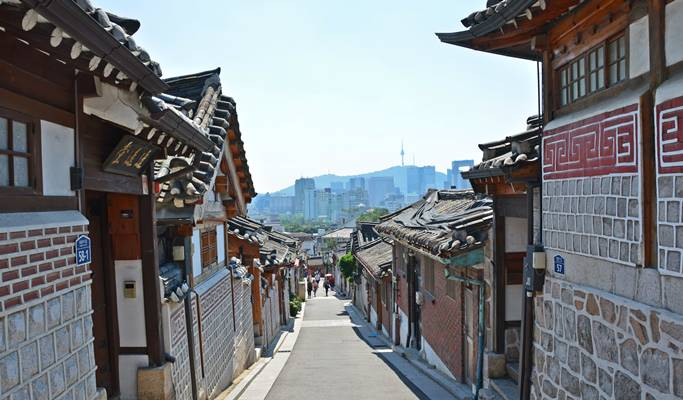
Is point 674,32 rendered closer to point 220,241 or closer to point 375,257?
point 220,241

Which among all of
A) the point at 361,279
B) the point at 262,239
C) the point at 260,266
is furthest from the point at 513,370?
the point at 361,279

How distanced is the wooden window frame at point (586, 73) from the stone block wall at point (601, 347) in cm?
216

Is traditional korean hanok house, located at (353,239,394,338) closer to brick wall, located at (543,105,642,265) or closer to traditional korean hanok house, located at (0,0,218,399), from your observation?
brick wall, located at (543,105,642,265)

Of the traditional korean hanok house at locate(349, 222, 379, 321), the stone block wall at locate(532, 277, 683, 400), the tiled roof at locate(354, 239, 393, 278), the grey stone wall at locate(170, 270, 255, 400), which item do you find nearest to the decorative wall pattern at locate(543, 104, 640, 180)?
the stone block wall at locate(532, 277, 683, 400)

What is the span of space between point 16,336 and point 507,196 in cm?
752

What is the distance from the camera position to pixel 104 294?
7.89 meters

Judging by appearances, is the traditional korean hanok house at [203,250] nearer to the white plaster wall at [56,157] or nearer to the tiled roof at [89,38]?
the white plaster wall at [56,157]

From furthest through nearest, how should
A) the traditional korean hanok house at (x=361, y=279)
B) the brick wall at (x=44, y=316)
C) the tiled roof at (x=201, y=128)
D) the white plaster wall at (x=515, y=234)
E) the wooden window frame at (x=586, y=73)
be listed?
the traditional korean hanok house at (x=361, y=279) < the white plaster wall at (x=515, y=234) < the tiled roof at (x=201, y=128) < the wooden window frame at (x=586, y=73) < the brick wall at (x=44, y=316)

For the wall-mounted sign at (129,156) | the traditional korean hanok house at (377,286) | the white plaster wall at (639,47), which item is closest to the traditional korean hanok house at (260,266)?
the traditional korean hanok house at (377,286)

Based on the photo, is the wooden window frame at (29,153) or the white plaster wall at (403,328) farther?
the white plaster wall at (403,328)

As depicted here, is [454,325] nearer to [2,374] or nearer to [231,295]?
[231,295]

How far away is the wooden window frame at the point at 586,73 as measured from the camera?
17.8 ft

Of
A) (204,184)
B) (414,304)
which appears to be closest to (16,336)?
(204,184)

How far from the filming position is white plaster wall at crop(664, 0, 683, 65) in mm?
4469
